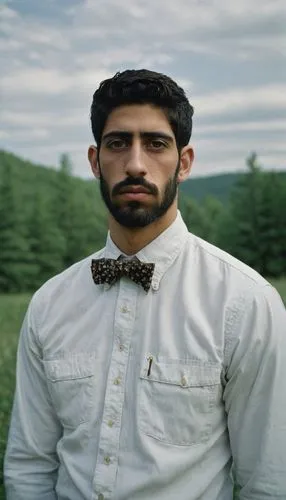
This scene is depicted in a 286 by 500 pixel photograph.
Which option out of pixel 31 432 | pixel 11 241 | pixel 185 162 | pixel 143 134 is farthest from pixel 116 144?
pixel 11 241

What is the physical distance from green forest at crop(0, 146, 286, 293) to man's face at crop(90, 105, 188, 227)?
5681 cm

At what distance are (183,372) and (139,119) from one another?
1.24 meters

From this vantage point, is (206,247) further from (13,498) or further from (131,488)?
(13,498)

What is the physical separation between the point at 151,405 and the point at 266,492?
0.68 m

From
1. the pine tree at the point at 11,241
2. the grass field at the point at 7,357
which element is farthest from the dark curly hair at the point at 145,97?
the pine tree at the point at 11,241

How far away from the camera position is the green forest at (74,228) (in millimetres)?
60625

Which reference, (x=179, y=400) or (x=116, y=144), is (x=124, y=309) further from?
(x=116, y=144)

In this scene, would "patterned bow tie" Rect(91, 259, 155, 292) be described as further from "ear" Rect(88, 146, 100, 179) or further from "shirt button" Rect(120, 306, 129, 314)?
"ear" Rect(88, 146, 100, 179)

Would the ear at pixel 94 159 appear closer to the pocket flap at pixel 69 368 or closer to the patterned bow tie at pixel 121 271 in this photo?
the patterned bow tie at pixel 121 271

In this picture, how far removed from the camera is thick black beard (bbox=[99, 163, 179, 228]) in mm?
3520

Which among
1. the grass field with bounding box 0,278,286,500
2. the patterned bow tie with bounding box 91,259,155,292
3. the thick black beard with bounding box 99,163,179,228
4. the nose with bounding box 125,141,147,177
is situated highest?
the nose with bounding box 125,141,147,177

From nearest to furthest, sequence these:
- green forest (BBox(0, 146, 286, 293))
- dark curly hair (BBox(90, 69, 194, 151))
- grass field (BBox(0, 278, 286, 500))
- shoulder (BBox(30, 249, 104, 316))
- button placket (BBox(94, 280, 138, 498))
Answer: button placket (BBox(94, 280, 138, 498)) → dark curly hair (BBox(90, 69, 194, 151)) → shoulder (BBox(30, 249, 104, 316)) → grass field (BBox(0, 278, 286, 500)) → green forest (BBox(0, 146, 286, 293))

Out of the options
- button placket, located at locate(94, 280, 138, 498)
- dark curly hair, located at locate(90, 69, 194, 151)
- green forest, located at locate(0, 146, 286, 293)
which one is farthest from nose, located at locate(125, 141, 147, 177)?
green forest, located at locate(0, 146, 286, 293)

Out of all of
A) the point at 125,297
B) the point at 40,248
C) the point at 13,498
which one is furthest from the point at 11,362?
the point at 40,248
